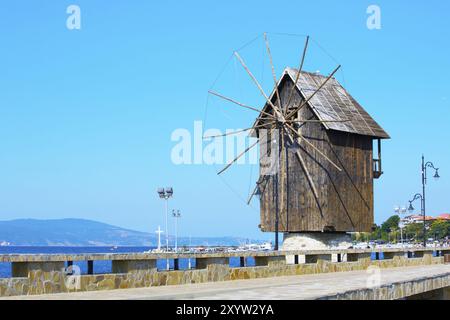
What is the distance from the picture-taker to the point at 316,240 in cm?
4409

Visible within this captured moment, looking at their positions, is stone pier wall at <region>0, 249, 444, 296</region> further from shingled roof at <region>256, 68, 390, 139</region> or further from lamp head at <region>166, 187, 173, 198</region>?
lamp head at <region>166, 187, 173, 198</region>

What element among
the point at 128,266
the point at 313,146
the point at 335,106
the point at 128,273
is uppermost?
the point at 335,106

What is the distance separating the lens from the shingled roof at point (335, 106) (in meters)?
44.3

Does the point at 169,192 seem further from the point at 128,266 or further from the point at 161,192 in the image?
the point at 128,266

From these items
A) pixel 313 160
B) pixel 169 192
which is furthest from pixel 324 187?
pixel 169 192

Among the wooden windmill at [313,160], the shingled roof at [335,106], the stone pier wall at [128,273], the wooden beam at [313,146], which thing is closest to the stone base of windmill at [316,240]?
the wooden windmill at [313,160]

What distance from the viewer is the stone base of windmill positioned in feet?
144

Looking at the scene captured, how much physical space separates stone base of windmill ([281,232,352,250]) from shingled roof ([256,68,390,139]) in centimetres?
601

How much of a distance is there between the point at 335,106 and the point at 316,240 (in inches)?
317

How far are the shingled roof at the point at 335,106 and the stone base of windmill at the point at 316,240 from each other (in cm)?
601

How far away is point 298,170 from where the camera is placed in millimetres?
43844
